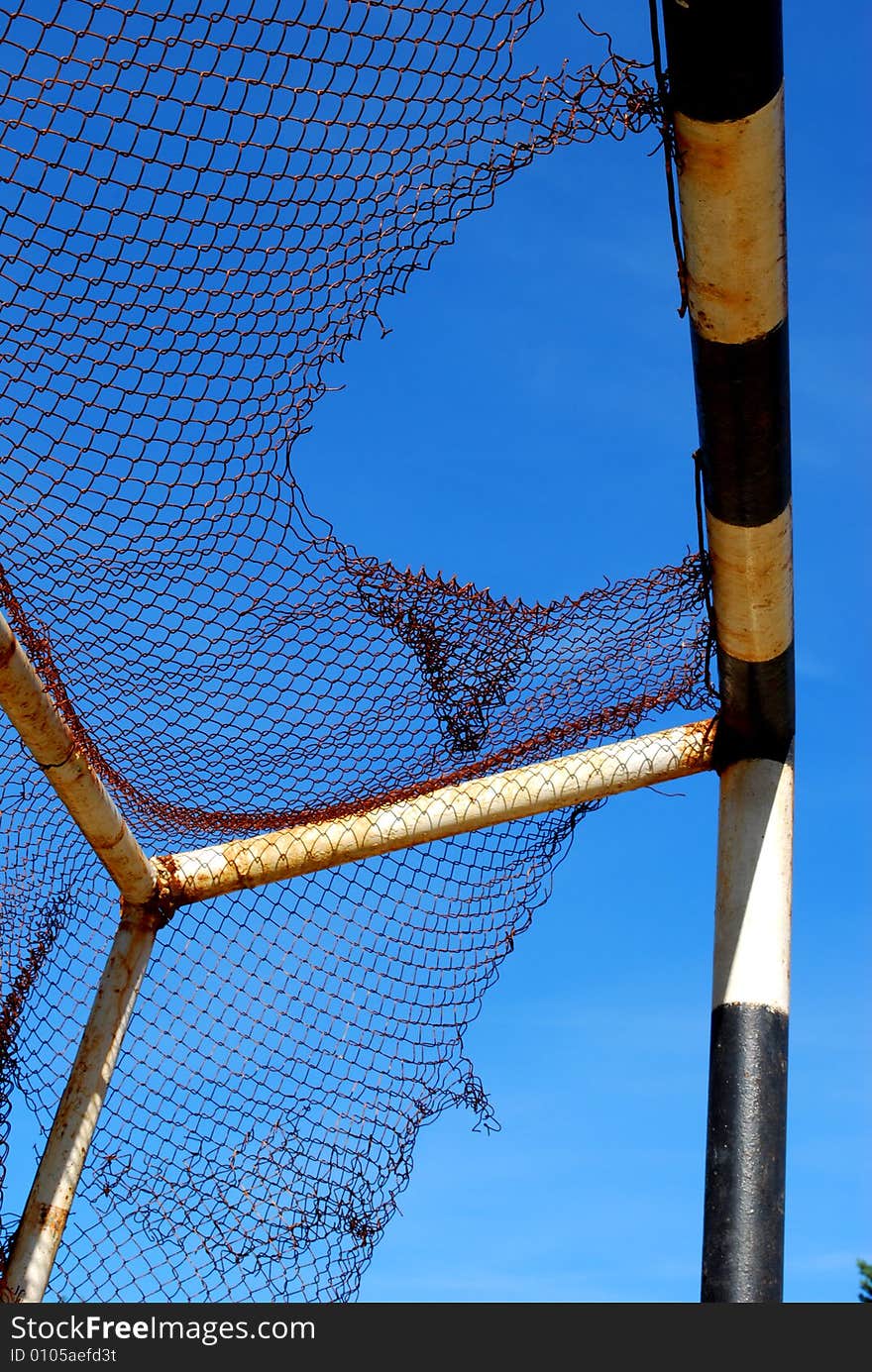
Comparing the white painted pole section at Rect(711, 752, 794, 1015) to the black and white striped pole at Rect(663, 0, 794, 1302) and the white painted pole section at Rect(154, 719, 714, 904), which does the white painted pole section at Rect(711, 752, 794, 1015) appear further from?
the white painted pole section at Rect(154, 719, 714, 904)

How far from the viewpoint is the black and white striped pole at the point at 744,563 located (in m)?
2.21

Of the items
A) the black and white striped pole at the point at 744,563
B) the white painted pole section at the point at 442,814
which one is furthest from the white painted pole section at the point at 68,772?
the black and white striped pole at the point at 744,563

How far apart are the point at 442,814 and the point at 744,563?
113 centimetres

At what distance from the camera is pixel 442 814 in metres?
3.59

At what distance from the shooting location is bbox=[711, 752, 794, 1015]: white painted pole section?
309cm

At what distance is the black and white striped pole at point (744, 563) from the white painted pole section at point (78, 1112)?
5.23ft

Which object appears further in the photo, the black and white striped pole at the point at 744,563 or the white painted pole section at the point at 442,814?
the white painted pole section at the point at 442,814

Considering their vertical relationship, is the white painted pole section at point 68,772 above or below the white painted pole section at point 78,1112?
above

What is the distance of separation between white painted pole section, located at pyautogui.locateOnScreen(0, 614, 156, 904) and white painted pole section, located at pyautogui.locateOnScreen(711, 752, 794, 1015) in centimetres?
155

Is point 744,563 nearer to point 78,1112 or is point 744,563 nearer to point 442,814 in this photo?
point 442,814

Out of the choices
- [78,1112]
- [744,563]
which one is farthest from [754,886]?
[78,1112]

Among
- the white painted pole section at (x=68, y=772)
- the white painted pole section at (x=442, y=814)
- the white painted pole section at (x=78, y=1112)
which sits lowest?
the white painted pole section at (x=78, y=1112)

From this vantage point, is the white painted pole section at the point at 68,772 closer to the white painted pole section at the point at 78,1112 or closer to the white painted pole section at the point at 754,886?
the white painted pole section at the point at 78,1112
